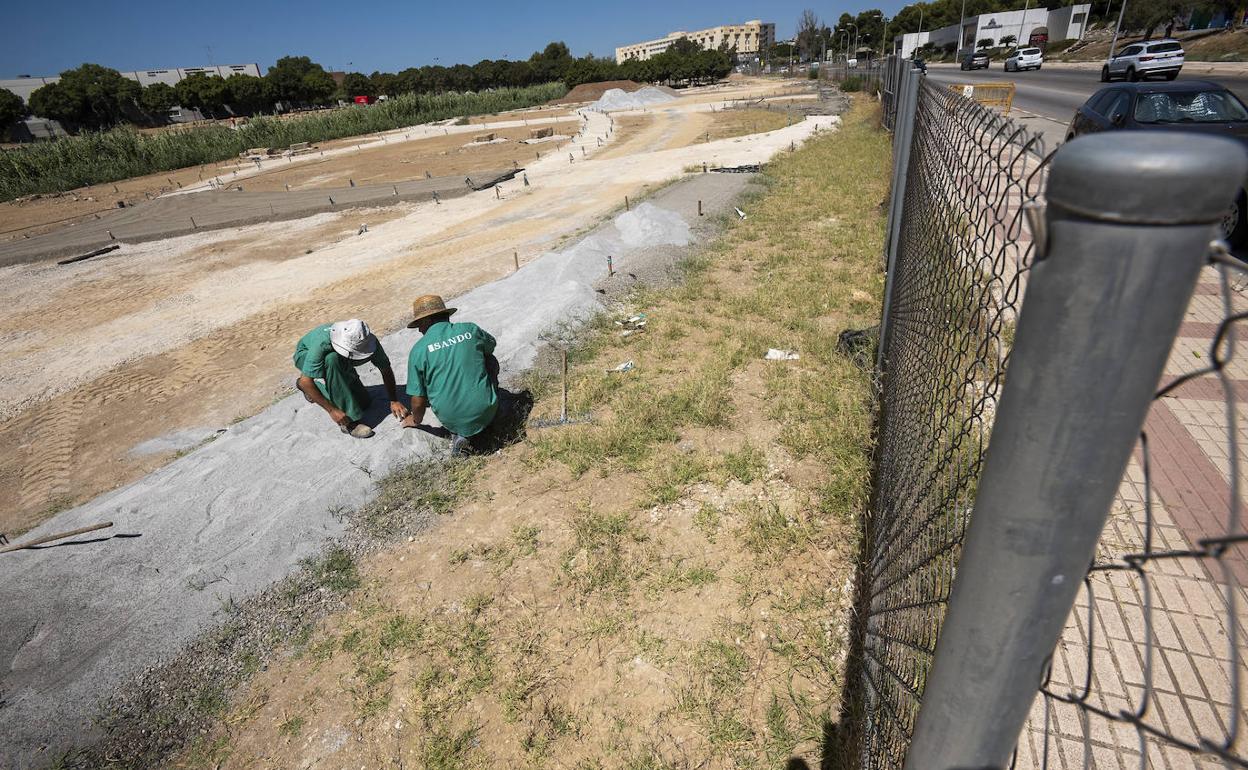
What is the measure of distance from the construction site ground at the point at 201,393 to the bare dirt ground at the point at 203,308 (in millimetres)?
51

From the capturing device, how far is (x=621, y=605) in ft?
12.7

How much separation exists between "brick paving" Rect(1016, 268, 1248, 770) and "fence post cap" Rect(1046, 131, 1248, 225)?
1.97 metres

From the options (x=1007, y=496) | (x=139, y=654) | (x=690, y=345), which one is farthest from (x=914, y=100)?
(x=139, y=654)

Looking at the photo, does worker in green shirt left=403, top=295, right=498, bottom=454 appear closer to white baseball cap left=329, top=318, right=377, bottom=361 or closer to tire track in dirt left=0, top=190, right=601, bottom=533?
white baseball cap left=329, top=318, right=377, bottom=361

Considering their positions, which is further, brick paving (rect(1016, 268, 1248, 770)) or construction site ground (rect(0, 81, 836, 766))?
construction site ground (rect(0, 81, 836, 766))

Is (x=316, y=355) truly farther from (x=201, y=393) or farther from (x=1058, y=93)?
(x=1058, y=93)

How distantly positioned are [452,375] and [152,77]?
499 ft

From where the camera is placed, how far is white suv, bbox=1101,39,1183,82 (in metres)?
21.8

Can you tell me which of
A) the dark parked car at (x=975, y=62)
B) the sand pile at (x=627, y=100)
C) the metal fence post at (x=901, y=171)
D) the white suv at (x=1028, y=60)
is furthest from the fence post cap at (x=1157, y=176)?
the sand pile at (x=627, y=100)

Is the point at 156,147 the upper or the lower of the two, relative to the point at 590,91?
upper

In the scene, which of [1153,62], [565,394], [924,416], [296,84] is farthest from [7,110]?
[1153,62]

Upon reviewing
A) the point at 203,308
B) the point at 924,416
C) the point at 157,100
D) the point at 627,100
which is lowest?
the point at 203,308

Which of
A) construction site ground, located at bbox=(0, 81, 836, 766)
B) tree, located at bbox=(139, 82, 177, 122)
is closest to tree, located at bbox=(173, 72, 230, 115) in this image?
tree, located at bbox=(139, 82, 177, 122)

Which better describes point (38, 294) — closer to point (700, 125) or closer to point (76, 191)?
point (76, 191)
